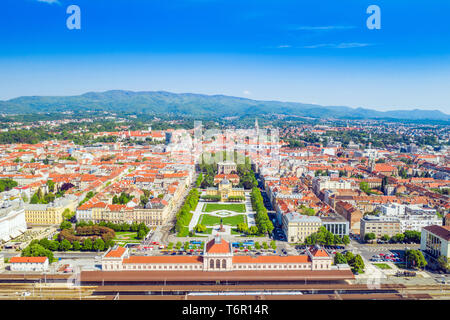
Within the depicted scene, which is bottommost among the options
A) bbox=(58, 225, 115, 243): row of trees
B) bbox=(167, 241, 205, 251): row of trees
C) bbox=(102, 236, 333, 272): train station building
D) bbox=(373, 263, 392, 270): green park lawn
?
bbox=(373, 263, 392, 270): green park lawn

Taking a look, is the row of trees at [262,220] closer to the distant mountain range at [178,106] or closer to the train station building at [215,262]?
the train station building at [215,262]

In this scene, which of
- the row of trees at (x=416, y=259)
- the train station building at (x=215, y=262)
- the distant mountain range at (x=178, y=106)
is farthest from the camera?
the distant mountain range at (x=178, y=106)

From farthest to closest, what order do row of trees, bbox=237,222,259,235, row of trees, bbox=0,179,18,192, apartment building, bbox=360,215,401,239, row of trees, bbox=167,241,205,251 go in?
row of trees, bbox=0,179,18,192 → row of trees, bbox=237,222,259,235 → apartment building, bbox=360,215,401,239 → row of trees, bbox=167,241,205,251

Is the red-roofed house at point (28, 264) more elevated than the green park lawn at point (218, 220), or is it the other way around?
the red-roofed house at point (28, 264)

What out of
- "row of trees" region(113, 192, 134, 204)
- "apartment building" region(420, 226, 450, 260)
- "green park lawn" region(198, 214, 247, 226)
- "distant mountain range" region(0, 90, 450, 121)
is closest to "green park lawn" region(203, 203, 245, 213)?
"green park lawn" region(198, 214, 247, 226)

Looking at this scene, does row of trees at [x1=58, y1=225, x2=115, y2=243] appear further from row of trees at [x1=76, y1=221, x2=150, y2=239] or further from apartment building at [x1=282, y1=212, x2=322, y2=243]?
apartment building at [x1=282, y1=212, x2=322, y2=243]

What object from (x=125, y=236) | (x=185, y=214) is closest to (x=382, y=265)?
(x=185, y=214)

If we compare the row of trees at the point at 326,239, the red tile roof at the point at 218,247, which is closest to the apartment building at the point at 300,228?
the row of trees at the point at 326,239
